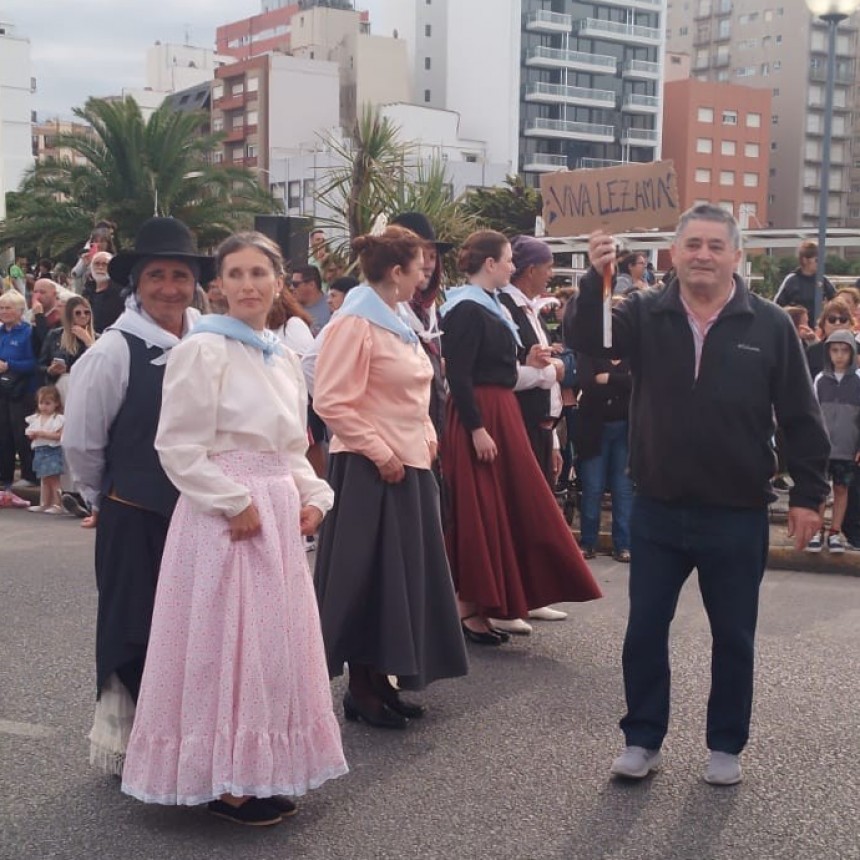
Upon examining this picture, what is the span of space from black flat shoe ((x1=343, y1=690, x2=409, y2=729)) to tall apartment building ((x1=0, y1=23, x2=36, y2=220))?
80.8 m

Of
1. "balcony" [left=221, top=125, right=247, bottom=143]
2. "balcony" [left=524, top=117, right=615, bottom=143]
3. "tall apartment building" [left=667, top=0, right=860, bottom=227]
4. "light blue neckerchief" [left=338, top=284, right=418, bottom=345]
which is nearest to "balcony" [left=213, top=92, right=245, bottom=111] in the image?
"balcony" [left=221, top=125, right=247, bottom=143]

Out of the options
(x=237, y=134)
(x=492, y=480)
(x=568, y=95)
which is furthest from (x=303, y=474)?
(x=568, y=95)

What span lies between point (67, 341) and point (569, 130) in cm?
8318

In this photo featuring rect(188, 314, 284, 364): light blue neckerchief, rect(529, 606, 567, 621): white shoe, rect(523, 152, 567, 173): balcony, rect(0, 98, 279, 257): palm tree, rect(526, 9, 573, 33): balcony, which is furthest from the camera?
rect(526, 9, 573, 33): balcony

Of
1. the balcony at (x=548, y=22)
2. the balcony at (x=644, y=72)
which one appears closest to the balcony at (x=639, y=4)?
the balcony at (x=644, y=72)

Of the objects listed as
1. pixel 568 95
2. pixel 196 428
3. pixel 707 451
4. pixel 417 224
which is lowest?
pixel 707 451

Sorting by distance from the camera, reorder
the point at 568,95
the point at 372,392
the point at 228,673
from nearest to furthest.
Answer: the point at 228,673 → the point at 372,392 → the point at 568,95

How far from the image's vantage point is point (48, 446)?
37.9ft

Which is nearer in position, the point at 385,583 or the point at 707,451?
the point at 707,451

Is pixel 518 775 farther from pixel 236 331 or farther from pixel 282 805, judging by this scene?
pixel 236 331

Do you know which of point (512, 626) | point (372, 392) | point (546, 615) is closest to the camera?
point (372, 392)

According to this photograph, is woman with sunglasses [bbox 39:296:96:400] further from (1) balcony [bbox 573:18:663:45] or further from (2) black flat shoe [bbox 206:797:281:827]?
(1) balcony [bbox 573:18:663:45]

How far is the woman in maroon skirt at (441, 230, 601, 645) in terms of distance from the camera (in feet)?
21.0

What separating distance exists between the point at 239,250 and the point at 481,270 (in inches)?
97.0
